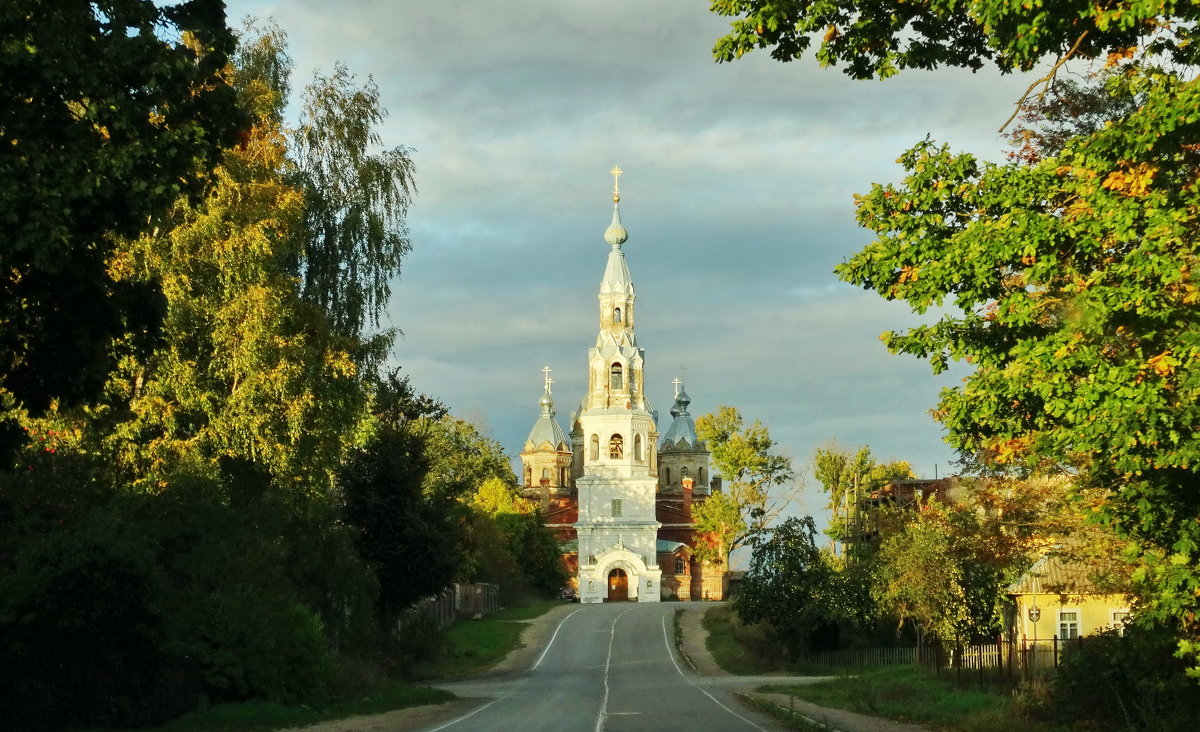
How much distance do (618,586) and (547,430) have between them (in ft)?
117

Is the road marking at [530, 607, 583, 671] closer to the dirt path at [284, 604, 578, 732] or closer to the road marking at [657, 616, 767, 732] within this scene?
the dirt path at [284, 604, 578, 732]

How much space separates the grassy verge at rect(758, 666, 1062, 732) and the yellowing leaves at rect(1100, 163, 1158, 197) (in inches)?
375

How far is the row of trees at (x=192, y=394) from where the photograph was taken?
1253 centimetres

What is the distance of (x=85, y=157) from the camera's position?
12.0m

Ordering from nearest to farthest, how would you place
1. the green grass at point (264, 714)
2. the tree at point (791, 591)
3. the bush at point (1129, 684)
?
the bush at point (1129, 684)
the green grass at point (264, 714)
the tree at point (791, 591)

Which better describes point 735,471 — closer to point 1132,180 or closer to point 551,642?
point 551,642

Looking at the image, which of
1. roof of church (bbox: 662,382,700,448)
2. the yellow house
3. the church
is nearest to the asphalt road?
the yellow house

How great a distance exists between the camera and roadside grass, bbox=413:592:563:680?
137 ft

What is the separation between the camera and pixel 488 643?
173 feet

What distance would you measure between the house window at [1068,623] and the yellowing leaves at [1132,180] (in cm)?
2691

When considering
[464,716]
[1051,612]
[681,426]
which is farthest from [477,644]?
[681,426]

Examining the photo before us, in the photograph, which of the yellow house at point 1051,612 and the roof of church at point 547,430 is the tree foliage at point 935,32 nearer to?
the yellow house at point 1051,612

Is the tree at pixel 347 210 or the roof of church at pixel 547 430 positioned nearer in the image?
the tree at pixel 347 210

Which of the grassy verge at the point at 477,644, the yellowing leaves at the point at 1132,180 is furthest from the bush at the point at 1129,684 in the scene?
the grassy verge at the point at 477,644
